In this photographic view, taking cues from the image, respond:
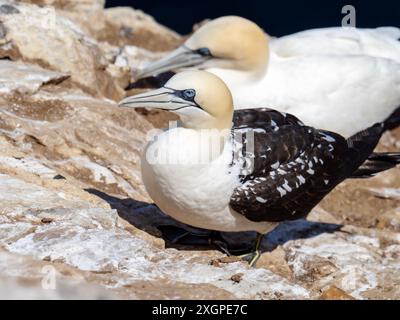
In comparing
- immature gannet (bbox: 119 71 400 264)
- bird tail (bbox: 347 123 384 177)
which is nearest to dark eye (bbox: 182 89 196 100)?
immature gannet (bbox: 119 71 400 264)

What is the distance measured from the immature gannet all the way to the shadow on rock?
25cm

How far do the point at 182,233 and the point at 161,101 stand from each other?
94 centimetres

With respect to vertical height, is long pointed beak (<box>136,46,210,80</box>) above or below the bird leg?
above

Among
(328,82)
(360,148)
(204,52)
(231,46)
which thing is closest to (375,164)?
(360,148)

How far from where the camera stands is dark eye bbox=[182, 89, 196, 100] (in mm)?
5730

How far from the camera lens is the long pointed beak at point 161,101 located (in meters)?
5.74

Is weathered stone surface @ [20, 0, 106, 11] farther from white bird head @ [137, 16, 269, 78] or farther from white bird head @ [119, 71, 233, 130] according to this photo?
white bird head @ [119, 71, 233, 130]

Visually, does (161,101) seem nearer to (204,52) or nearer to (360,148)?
(360,148)

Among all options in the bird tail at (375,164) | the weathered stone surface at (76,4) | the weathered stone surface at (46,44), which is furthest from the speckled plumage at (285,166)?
the weathered stone surface at (76,4)

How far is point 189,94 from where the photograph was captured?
5.73 meters
